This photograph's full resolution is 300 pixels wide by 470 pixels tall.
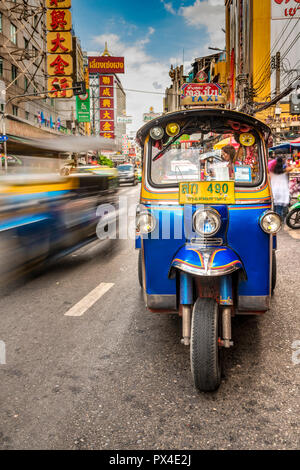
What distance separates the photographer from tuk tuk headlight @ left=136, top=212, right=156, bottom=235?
3.38 meters

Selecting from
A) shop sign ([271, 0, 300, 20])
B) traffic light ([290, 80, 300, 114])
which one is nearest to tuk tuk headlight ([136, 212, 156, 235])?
traffic light ([290, 80, 300, 114])

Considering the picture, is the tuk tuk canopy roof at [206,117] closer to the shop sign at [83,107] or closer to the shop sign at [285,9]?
the shop sign at [285,9]

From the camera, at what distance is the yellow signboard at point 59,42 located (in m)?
21.7

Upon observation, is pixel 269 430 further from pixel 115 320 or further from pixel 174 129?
pixel 174 129

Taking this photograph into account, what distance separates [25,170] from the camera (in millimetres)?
6176

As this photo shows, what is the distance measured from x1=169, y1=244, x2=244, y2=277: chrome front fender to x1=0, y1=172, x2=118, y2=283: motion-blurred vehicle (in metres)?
2.96

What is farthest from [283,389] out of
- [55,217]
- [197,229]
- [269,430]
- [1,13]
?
[1,13]

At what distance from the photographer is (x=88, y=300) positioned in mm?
4988

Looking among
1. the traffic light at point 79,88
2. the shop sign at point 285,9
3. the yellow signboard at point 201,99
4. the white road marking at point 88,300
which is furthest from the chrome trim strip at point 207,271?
the shop sign at point 285,9

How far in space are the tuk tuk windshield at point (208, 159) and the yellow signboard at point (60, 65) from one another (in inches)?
839

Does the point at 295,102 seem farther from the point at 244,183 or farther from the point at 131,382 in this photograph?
the point at 131,382

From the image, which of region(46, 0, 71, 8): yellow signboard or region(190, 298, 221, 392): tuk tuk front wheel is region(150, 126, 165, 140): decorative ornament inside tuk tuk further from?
region(46, 0, 71, 8): yellow signboard
